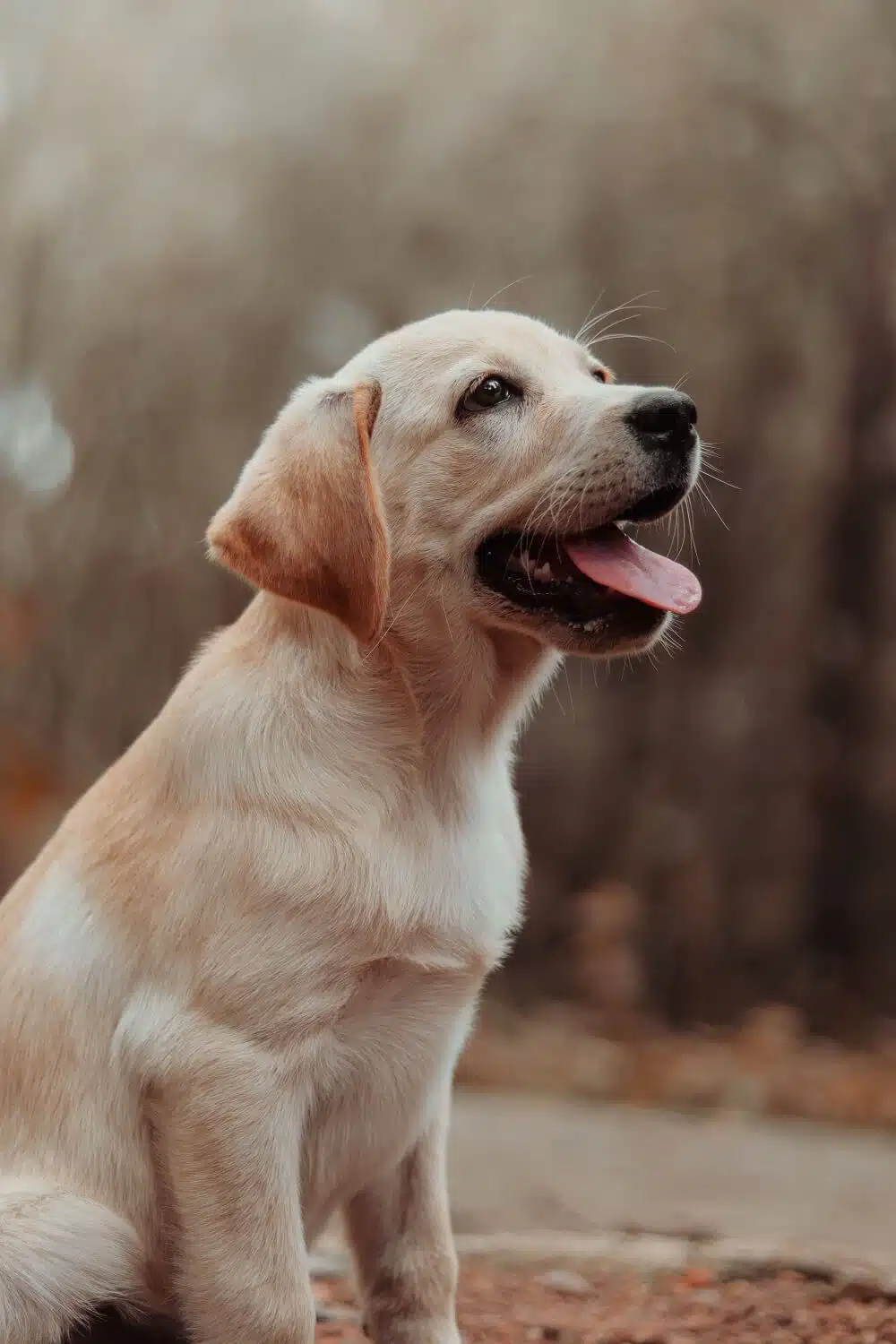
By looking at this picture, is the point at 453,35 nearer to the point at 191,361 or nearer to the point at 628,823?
the point at 191,361

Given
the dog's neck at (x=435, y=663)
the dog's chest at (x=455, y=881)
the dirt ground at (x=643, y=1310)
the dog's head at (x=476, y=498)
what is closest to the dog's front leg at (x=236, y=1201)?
the dog's chest at (x=455, y=881)

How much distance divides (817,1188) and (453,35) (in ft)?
12.4

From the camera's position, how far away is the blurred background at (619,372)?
177 inches

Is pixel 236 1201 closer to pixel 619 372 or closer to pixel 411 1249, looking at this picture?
pixel 411 1249

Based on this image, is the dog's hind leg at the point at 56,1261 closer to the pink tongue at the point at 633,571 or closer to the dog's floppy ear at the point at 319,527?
the dog's floppy ear at the point at 319,527

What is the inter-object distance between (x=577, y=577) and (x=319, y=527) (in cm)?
36

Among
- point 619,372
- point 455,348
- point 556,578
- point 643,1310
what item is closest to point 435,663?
point 556,578

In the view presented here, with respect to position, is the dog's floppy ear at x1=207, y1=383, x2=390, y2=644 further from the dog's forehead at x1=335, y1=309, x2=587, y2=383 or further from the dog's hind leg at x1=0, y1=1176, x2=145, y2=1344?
the dog's hind leg at x1=0, y1=1176, x2=145, y2=1344

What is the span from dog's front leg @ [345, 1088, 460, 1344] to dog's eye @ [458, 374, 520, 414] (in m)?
0.99

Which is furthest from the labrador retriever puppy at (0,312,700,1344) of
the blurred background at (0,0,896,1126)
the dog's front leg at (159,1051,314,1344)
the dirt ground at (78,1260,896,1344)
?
the blurred background at (0,0,896,1126)

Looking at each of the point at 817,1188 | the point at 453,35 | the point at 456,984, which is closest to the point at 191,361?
the point at 453,35

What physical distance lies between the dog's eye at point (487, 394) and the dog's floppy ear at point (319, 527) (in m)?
0.15

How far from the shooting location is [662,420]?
6.46 feet

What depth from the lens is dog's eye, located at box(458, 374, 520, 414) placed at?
2.02 m
